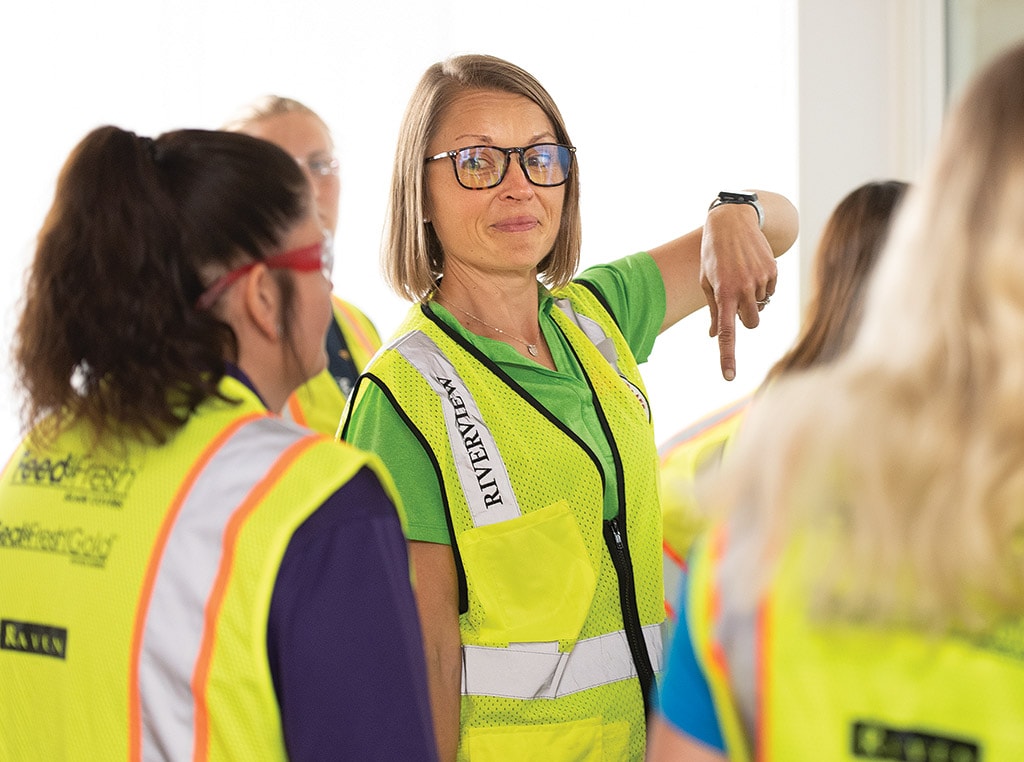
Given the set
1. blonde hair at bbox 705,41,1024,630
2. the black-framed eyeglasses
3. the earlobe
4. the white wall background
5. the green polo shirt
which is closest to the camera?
blonde hair at bbox 705,41,1024,630

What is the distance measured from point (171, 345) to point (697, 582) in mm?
Answer: 607

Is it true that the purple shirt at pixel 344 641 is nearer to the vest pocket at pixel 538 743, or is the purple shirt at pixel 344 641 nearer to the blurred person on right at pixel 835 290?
the vest pocket at pixel 538 743

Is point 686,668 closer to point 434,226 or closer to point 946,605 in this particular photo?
point 946,605

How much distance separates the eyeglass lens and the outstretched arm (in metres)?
0.33

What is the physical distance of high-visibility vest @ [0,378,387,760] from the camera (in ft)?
3.87

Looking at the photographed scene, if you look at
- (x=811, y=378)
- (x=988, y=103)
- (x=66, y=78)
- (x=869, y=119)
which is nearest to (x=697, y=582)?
(x=811, y=378)

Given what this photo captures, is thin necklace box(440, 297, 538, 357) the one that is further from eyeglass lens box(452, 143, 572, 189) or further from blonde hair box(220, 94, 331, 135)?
blonde hair box(220, 94, 331, 135)

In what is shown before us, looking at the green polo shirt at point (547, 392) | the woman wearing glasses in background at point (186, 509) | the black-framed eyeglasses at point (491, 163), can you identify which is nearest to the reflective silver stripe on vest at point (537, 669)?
the green polo shirt at point (547, 392)

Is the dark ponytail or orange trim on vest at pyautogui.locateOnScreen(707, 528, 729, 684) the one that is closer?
orange trim on vest at pyautogui.locateOnScreen(707, 528, 729, 684)

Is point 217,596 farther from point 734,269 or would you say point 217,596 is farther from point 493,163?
point 734,269

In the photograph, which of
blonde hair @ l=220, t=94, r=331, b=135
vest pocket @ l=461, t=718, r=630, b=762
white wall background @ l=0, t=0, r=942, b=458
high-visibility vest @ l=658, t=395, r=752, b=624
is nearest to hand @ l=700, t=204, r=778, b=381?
high-visibility vest @ l=658, t=395, r=752, b=624

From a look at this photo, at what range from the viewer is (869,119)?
3637 mm

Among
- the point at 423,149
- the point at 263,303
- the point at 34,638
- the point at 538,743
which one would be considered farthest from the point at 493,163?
the point at 34,638

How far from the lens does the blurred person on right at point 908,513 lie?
0.82m
